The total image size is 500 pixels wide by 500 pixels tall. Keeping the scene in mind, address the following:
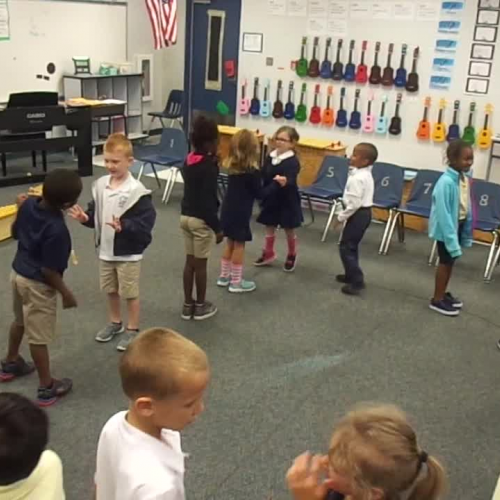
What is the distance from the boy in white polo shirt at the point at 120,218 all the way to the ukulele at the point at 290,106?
174 inches

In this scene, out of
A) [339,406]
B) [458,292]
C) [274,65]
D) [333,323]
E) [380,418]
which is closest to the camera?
[380,418]

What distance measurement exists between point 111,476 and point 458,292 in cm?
396

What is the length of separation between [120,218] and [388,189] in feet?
10.7

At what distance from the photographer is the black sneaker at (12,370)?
3379 mm

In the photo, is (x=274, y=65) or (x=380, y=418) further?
(x=274, y=65)

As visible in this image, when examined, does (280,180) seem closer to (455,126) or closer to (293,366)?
(293,366)

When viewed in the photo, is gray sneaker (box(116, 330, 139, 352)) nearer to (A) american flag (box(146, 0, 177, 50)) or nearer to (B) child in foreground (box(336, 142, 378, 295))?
(B) child in foreground (box(336, 142, 378, 295))

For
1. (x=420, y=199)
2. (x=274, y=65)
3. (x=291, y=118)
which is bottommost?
(x=420, y=199)

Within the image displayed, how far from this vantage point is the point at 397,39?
688 centimetres

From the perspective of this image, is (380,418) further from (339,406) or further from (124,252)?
(124,252)

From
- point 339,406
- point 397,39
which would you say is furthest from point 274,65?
point 339,406

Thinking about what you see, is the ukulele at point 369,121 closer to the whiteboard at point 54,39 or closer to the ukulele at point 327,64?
the ukulele at point 327,64

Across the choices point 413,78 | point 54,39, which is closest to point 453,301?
point 413,78

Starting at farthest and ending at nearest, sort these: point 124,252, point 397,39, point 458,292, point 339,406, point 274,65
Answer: point 274,65, point 397,39, point 458,292, point 124,252, point 339,406
